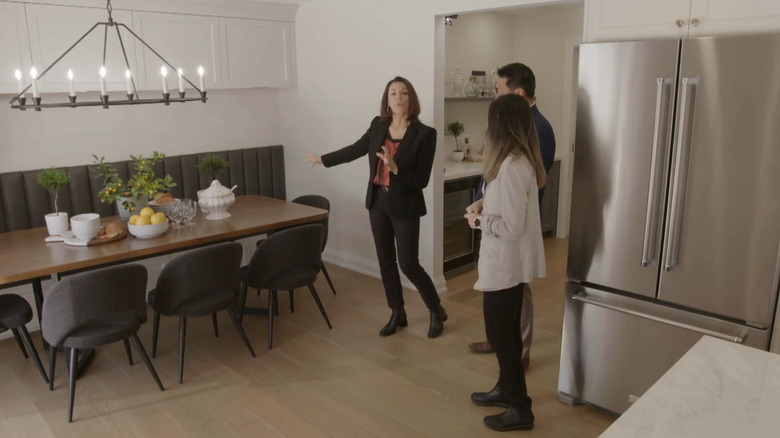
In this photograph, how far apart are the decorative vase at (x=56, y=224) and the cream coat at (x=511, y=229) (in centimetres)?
241

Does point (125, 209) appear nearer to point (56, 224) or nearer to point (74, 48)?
point (56, 224)

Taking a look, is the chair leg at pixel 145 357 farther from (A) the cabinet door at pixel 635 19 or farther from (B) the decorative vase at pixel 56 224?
(A) the cabinet door at pixel 635 19

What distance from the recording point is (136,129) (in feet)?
14.9

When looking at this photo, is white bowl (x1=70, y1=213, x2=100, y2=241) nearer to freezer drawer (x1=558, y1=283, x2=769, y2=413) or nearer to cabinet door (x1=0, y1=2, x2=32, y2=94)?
cabinet door (x1=0, y1=2, x2=32, y2=94)

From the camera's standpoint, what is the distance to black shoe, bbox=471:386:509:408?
2.88 metres

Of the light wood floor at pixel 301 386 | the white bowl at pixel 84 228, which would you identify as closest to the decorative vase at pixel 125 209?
the white bowl at pixel 84 228

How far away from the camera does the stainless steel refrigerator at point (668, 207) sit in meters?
2.22

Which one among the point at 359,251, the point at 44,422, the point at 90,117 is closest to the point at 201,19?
the point at 90,117

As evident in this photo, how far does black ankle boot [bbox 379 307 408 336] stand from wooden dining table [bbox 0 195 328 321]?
0.82 m

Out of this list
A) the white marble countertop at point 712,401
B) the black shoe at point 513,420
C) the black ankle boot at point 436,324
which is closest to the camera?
the white marble countertop at point 712,401

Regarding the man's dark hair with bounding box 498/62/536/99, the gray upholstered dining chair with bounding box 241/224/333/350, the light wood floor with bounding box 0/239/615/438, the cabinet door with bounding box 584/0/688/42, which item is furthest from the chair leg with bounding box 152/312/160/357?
the cabinet door with bounding box 584/0/688/42

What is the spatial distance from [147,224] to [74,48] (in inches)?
60.1

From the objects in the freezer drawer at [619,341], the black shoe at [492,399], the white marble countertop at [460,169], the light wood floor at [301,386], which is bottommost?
the light wood floor at [301,386]

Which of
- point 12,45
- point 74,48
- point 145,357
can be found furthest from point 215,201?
point 12,45
